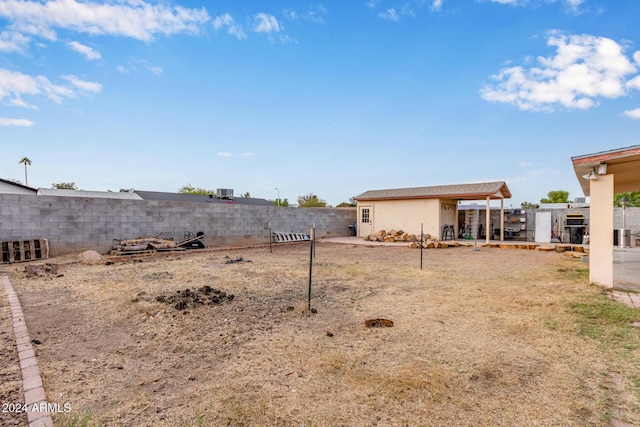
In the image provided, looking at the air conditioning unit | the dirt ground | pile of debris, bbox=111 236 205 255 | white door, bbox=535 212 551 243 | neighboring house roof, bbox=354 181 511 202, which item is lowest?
the dirt ground

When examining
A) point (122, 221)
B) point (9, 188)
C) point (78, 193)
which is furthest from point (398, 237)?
point (9, 188)

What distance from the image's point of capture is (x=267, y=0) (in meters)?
9.86

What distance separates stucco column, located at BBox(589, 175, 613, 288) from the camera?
5281 mm

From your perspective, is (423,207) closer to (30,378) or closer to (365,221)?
(365,221)

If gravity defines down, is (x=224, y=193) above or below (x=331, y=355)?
above

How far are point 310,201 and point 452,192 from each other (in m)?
20.7

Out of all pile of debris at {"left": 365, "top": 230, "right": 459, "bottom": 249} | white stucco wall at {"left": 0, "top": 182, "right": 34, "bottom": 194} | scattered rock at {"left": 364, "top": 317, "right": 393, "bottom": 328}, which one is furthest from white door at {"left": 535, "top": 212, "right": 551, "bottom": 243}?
white stucco wall at {"left": 0, "top": 182, "right": 34, "bottom": 194}

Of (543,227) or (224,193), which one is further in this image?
(224,193)

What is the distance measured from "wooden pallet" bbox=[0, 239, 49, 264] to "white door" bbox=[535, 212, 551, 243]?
823 inches

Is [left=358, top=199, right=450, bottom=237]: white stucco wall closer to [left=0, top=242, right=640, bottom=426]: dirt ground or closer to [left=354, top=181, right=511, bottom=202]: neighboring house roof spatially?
[left=354, top=181, right=511, bottom=202]: neighboring house roof

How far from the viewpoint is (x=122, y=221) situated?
1035 cm

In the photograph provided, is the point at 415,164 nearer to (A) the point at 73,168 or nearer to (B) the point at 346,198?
(B) the point at 346,198

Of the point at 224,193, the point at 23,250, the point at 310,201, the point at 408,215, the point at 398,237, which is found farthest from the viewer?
the point at 310,201

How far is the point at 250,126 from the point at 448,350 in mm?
15316
